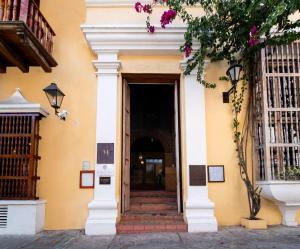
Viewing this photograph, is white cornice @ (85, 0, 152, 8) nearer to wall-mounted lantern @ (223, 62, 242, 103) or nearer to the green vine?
the green vine

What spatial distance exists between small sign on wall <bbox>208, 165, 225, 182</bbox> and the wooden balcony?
12.1 feet

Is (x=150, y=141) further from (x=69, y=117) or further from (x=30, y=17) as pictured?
(x=30, y=17)

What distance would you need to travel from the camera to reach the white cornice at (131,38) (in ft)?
20.1

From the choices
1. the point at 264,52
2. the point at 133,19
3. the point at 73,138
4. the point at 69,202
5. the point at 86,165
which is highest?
the point at 133,19

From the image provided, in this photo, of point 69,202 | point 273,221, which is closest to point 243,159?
point 273,221

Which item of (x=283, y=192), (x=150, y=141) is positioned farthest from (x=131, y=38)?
(x=150, y=141)

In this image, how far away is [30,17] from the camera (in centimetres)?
566

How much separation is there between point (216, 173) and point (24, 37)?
4154mm

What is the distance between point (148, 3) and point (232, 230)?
15.0 ft

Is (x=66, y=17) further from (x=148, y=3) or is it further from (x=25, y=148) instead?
(x=25, y=148)

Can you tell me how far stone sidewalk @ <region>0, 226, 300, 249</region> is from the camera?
15.3 feet

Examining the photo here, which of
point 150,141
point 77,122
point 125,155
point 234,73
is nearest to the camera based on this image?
point 234,73

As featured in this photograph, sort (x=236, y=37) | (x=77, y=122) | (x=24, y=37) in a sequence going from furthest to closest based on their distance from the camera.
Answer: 1. (x=77, y=122)
2. (x=236, y=37)
3. (x=24, y=37)

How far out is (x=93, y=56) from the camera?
652 centimetres
